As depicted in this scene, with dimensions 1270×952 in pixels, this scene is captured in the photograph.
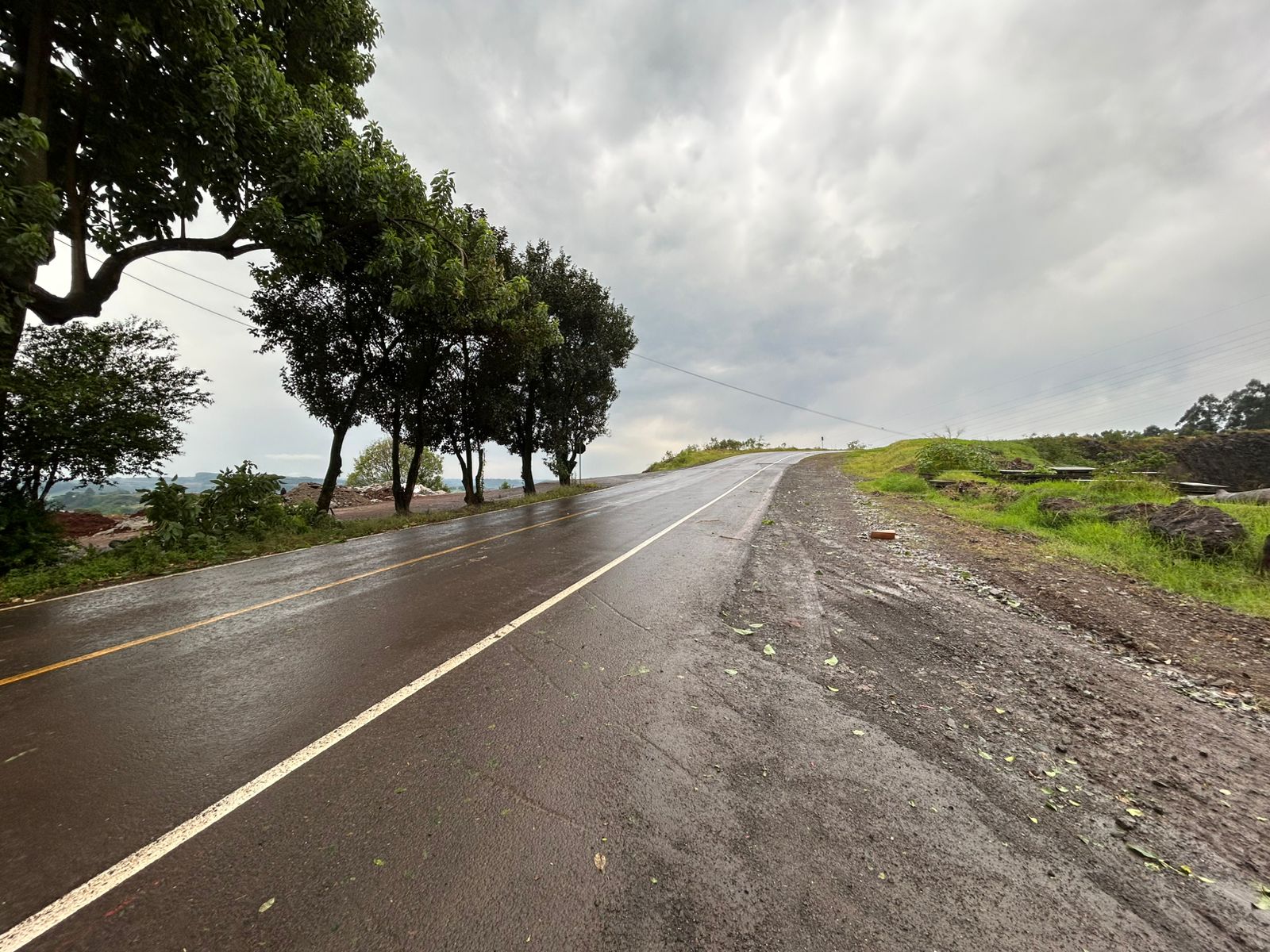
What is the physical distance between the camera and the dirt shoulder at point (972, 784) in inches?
68.5

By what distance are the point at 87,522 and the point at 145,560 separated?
43.9 feet

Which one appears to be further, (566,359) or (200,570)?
(566,359)

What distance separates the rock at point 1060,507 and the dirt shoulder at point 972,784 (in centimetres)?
445

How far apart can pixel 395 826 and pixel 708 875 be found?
1.45 metres

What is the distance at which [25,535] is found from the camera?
7.42 m

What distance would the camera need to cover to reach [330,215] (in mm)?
9359

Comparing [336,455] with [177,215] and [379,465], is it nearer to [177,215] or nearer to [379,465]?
[177,215]

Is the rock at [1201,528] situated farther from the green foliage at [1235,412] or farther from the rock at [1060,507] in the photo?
the green foliage at [1235,412]

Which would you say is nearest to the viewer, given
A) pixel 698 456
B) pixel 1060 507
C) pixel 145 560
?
pixel 145 560

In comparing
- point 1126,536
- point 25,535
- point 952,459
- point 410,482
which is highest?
point 952,459

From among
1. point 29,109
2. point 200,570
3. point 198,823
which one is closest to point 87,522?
point 200,570

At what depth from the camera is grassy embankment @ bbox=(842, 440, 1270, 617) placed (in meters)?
5.31

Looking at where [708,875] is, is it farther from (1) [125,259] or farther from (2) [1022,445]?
(2) [1022,445]

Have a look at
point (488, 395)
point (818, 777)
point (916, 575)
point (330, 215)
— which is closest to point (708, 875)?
point (818, 777)
